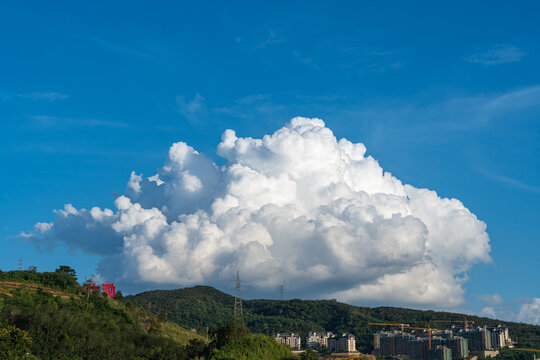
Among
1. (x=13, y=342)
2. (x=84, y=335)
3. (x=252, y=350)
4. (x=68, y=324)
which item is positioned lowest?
(x=252, y=350)

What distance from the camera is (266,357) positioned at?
89.7m

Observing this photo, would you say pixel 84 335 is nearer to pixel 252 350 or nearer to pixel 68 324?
pixel 68 324

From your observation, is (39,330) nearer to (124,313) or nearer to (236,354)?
(236,354)

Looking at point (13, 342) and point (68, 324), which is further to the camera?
point (68, 324)

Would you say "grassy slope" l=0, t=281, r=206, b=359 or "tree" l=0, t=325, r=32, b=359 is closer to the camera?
"tree" l=0, t=325, r=32, b=359

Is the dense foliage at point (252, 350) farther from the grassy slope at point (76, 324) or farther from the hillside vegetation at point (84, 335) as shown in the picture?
the grassy slope at point (76, 324)

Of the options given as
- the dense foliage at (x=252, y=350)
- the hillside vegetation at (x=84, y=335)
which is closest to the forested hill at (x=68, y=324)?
the hillside vegetation at (x=84, y=335)

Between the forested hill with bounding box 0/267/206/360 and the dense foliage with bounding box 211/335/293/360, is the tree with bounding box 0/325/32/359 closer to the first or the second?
A: the forested hill with bounding box 0/267/206/360

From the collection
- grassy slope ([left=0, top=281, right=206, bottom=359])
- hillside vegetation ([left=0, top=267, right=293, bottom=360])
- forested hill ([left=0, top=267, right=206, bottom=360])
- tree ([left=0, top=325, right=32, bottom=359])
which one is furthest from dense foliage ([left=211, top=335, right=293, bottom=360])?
tree ([left=0, top=325, right=32, bottom=359])

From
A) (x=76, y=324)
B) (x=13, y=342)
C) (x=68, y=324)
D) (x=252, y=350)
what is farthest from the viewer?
(x=76, y=324)

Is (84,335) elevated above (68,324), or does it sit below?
below

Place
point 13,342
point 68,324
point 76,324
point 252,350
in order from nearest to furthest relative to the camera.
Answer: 1. point 13,342
2. point 252,350
3. point 68,324
4. point 76,324

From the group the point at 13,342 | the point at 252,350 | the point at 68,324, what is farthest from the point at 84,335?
the point at 252,350

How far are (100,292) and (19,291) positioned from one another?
28.3m
